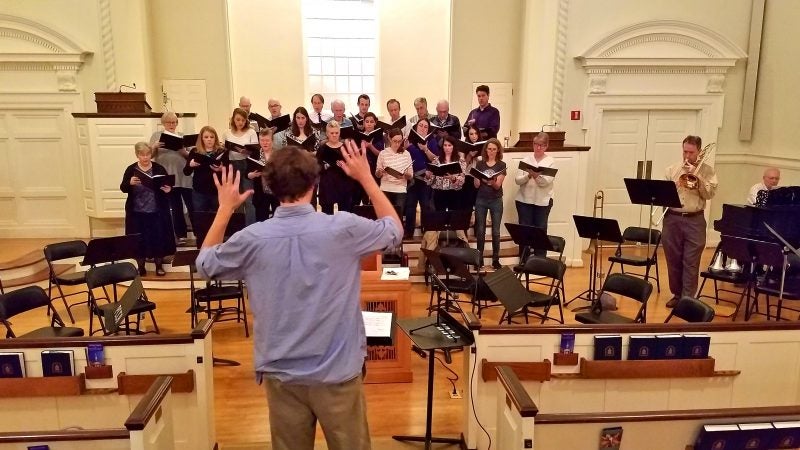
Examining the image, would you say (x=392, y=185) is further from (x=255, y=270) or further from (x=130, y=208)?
(x=255, y=270)

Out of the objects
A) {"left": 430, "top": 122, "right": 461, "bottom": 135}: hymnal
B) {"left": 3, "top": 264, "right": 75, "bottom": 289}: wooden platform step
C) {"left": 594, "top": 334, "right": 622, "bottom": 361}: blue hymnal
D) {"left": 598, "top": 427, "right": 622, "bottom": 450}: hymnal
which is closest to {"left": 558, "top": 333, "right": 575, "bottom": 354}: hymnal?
{"left": 594, "top": 334, "right": 622, "bottom": 361}: blue hymnal

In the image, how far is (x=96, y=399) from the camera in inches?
157

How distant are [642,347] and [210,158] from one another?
210 inches

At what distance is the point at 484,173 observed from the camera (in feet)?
24.0

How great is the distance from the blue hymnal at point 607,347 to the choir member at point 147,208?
5.24 metres

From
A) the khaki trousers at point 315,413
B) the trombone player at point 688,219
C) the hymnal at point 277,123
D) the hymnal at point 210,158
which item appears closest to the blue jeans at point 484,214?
the trombone player at point 688,219

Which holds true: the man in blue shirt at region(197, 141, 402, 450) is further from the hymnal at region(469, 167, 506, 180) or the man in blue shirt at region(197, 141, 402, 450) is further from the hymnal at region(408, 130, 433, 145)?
the hymnal at region(408, 130, 433, 145)

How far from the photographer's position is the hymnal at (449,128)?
8.11 m

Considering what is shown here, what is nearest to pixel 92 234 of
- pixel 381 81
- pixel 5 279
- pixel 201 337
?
pixel 5 279

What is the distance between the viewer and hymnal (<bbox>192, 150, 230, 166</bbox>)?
716cm

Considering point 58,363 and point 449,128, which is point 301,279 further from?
point 449,128

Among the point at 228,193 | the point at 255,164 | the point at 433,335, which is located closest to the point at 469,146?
the point at 255,164

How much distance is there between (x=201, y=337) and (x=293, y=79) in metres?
8.00

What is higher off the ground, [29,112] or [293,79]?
[293,79]
